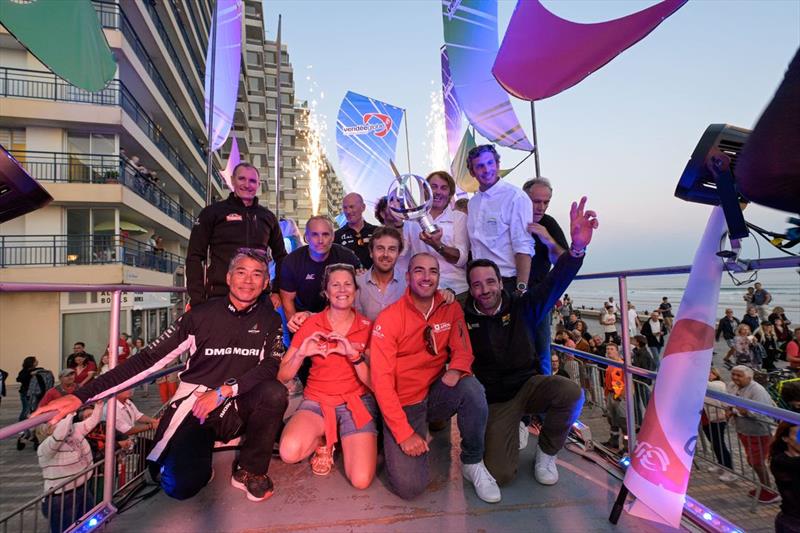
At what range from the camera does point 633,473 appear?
2100mm

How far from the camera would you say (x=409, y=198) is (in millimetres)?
3627

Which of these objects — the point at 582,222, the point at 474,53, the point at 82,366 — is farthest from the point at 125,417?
the point at 474,53

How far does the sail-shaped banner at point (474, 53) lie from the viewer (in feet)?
30.3

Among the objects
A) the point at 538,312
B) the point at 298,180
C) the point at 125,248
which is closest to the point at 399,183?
the point at 538,312

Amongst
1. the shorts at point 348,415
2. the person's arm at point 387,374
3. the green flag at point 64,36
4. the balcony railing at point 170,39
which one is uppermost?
the balcony railing at point 170,39

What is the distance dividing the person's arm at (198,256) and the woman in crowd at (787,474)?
421 centimetres

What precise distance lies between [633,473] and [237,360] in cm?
256

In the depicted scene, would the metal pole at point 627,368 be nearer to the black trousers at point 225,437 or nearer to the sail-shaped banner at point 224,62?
the black trousers at point 225,437

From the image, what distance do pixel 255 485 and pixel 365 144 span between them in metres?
15.5

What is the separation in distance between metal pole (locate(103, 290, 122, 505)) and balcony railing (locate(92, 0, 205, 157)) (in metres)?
17.9

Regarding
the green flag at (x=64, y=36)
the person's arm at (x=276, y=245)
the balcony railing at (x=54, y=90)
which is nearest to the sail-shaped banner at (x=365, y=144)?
the balcony railing at (x=54, y=90)

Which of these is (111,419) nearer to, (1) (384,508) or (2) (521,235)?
(1) (384,508)

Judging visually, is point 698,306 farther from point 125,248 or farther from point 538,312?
point 125,248

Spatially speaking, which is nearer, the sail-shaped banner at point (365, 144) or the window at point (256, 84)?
the sail-shaped banner at point (365, 144)
